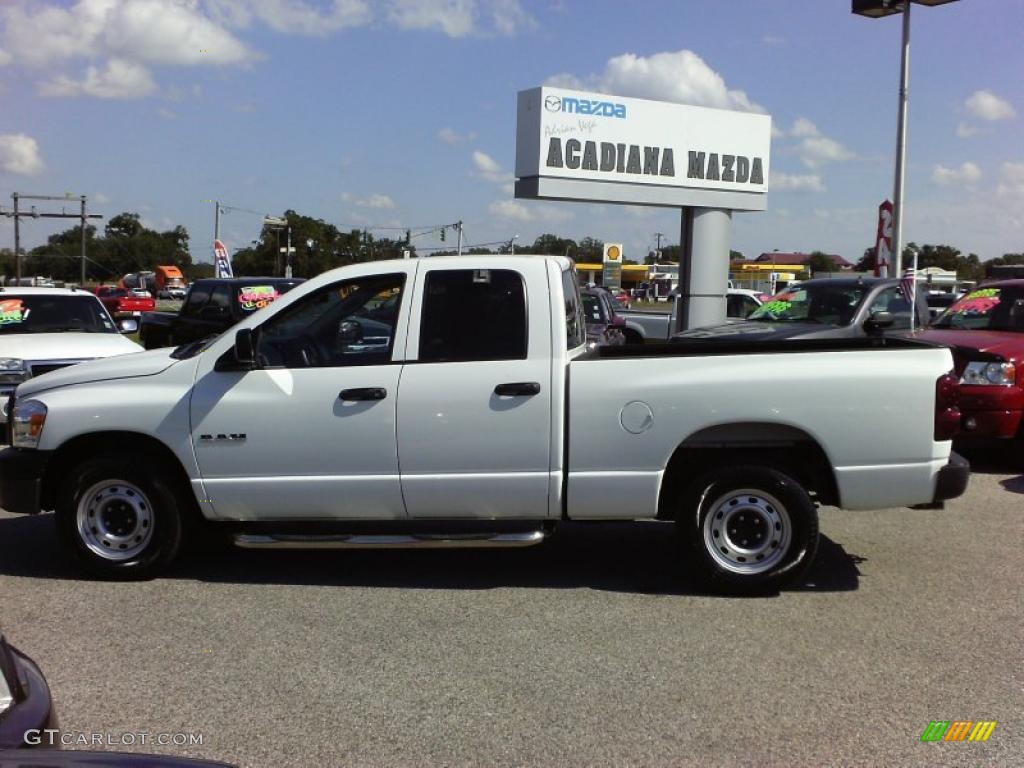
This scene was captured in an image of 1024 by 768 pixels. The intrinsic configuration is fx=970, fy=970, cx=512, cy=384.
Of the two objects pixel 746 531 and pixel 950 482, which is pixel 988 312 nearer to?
pixel 950 482

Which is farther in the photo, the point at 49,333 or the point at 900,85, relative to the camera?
the point at 900,85

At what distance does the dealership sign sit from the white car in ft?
27.0

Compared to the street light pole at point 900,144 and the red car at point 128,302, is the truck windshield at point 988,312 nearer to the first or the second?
the street light pole at point 900,144

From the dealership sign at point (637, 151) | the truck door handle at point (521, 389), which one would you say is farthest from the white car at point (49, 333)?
the dealership sign at point (637, 151)

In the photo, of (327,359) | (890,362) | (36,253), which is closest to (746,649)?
(890,362)

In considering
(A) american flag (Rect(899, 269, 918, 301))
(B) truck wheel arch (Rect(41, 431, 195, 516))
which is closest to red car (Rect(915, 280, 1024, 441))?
(A) american flag (Rect(899, 269, 918, 301))

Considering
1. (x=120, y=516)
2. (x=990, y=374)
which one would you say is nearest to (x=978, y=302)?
(x=990, y=374)

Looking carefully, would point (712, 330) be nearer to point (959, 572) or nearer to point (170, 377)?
point (959, 572)

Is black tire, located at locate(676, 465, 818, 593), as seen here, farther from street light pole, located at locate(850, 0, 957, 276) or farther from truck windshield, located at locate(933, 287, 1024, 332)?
street light pole, located at locate(850, 0, 957, 276)

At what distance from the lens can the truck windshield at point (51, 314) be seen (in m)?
11.7

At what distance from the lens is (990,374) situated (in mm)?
9109

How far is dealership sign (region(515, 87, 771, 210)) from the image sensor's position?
17406 millimetres

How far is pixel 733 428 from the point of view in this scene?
5.55 m

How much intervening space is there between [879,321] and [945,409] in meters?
5.57
